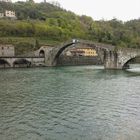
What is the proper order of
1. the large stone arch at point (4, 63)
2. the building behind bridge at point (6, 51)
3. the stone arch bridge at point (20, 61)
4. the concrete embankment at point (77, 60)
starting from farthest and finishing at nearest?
the concrete embankment at point (77, 60), the building behind bridge at point (6, 51), the stone arch bridge at point (20, 61), the large stone arch at point (4, 63)

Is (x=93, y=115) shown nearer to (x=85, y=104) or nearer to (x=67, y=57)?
(x=85, y=104)

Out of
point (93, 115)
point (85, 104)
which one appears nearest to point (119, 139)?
point (93, 115)

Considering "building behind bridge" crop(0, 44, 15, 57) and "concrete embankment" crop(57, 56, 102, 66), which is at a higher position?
"building behind bridge" crop(0, 44, 15, 57)

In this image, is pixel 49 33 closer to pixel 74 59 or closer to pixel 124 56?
pixel 74 59

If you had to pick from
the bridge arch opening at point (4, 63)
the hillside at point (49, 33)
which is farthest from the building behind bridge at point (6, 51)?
the hillside at point (49, 33)

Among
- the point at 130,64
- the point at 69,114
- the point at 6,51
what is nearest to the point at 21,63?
the point at 6,51

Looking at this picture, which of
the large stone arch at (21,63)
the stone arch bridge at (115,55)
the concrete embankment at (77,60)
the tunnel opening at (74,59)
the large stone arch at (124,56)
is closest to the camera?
the large stone arch at (124,56)

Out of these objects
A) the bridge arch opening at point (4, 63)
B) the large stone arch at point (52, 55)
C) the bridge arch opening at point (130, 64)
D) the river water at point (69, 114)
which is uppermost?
the large stone arch at point (52, 55)

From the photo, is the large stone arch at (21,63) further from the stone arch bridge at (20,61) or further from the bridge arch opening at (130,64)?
the bridge arch opening at (130,64)

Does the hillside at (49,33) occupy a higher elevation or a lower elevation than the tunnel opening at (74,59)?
higher

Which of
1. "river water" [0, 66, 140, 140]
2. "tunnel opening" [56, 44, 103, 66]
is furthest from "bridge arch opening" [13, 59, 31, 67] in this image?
"river water" [0, 66, 140, 140]

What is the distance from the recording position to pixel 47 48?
103062 millimetres

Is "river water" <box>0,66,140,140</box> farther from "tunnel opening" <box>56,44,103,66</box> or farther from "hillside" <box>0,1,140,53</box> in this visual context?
"hillside" <box>0,1,140,53</box>

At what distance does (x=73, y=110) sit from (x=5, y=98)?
9.29 meters
